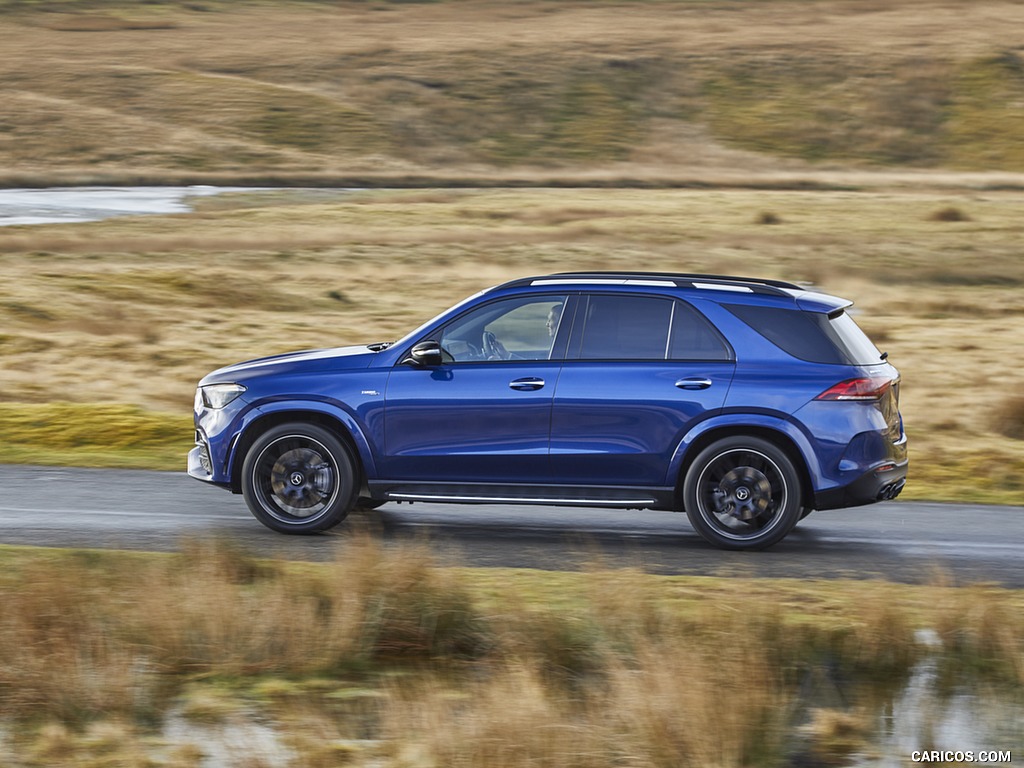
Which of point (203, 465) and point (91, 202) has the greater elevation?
point (91, 202)

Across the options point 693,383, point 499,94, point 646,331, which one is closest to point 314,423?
point 646,331

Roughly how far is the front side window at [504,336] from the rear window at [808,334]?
1.16m

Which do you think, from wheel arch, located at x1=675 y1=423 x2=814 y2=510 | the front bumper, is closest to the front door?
wheel arch, located at x1=675 y1=423 x2=814 y2=510

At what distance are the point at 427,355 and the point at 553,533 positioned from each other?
1750mm

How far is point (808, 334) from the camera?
9680 mm

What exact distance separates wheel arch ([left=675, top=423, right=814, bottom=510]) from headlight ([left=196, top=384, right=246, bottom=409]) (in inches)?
116

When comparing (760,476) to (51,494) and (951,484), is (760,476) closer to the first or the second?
(951,484)

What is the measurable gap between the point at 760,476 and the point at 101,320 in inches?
651

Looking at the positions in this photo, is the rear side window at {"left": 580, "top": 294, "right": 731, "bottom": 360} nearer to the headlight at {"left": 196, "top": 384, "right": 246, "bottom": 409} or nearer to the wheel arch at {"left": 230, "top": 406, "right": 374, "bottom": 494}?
the wheel arch at {"left": 230, "top": 406, "right": 374, "bottom": 494}

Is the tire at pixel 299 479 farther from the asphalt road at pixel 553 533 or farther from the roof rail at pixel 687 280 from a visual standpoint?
the roof rail at pixel 687 280

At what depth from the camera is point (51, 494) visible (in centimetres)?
1188

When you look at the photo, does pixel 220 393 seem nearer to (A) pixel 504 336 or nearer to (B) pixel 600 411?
(A) pixel 504 336

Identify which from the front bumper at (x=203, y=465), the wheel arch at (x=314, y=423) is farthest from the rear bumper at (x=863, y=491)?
the front bumper at (x=203, y=465)

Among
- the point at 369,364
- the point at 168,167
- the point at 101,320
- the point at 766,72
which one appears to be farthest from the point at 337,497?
the point at 766,72
